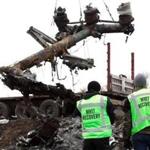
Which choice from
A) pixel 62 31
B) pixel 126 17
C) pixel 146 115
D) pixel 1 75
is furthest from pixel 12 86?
pixel 146 115

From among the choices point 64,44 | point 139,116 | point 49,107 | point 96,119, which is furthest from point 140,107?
point 49,107

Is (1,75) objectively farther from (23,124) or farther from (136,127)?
(136,127)

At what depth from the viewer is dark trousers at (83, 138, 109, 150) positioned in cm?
764

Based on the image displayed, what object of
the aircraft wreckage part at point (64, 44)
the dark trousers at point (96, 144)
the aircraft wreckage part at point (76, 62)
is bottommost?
the dark trousers at point (96, 144)

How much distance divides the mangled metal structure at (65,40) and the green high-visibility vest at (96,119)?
28.0ft

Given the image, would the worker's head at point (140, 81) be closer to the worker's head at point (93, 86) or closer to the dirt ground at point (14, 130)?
the worker's head at point (93, 86)

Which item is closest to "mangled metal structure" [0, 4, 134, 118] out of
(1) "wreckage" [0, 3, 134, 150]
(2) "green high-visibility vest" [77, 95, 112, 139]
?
(1) "wreckage" [0, 3, 134, 150]

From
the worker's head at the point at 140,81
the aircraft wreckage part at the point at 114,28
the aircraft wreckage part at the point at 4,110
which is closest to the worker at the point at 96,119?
the worker's head at the point at 140,81

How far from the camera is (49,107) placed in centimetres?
1952

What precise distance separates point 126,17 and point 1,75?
432 cm

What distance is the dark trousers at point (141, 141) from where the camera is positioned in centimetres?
671

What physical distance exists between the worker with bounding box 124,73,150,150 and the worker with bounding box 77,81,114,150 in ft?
2.54

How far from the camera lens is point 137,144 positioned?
6730 mm

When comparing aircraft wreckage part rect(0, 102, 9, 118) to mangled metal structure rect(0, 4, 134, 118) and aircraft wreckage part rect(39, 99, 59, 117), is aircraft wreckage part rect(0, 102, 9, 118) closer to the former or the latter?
aircraft wreckage part rect(39, 99, 59, 117)
